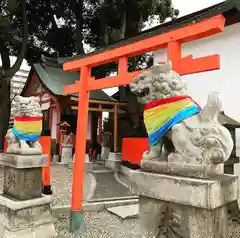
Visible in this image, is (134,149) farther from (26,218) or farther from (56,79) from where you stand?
(56,79)

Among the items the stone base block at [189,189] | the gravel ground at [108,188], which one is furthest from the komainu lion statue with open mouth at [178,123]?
the gravel ground at [108,188]

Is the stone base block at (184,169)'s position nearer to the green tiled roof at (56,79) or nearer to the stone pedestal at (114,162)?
the stone pedestal at (114,162)

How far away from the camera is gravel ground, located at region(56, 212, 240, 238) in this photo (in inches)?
171

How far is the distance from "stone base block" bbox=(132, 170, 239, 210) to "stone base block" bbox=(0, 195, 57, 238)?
2.50 meters

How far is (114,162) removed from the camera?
32.1ft

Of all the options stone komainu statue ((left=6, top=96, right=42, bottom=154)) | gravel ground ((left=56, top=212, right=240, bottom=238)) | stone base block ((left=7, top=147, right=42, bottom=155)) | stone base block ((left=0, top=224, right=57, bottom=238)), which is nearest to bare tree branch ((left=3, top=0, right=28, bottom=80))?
stone komainu statue ((left=6, top=96, right=42, bottom=154))

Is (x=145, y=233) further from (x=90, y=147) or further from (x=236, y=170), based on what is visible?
(x=90, y=147)

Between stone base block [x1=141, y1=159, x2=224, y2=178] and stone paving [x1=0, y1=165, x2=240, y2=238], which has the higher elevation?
stone base block [x1=141, y1=159, x2=224, y2=178]

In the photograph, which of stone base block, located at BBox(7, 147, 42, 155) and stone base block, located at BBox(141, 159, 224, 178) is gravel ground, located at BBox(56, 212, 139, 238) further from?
stone base block, located at BBox(141, 159, 224, 178)

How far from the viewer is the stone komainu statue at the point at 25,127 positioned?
159 inches

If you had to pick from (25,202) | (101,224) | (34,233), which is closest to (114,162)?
(101,224)

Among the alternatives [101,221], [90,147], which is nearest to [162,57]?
[101,221]

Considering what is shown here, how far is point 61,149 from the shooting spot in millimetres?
11656

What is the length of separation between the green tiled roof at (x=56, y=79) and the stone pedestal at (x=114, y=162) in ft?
11.2
